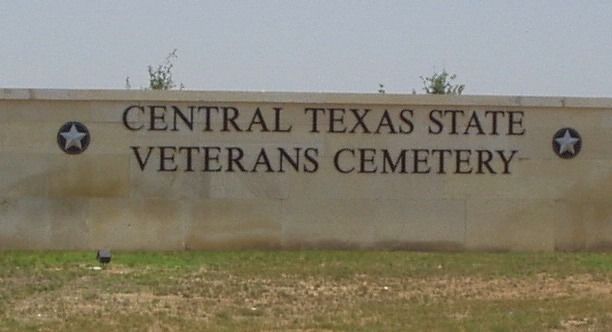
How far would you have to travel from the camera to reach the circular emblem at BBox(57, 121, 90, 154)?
18938 millimetres

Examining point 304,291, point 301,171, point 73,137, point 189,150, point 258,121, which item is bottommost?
point 304,291

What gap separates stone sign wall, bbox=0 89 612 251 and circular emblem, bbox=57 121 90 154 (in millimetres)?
21

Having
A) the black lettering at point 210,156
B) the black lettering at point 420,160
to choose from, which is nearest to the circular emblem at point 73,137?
the black lettering at point 210,156

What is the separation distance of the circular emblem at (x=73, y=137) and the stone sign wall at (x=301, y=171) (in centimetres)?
2

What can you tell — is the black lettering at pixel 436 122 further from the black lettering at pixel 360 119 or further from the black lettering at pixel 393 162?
the black lettering at pixel 360 119

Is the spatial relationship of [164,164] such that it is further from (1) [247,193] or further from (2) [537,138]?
(2) [537,138]

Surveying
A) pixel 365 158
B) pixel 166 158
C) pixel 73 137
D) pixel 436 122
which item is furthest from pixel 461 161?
Result: pixel 73 137

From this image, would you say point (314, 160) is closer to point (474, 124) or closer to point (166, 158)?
point (166, 158)

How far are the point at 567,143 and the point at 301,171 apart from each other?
Answer: 4153mm

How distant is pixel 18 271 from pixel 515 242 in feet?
25.8

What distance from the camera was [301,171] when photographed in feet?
63.1

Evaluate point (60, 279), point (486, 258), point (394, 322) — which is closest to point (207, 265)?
point (60, 279)

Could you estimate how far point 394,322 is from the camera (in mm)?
11805

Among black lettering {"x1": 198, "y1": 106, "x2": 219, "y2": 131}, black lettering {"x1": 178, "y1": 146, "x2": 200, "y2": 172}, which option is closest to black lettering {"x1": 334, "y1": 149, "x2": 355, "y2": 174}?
black lettering {"x1": 198, "y1": 106, "x2": 219, "y2": 131}
